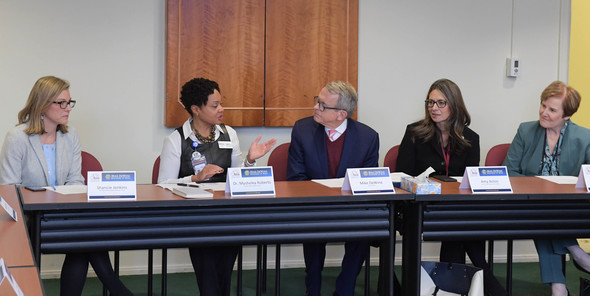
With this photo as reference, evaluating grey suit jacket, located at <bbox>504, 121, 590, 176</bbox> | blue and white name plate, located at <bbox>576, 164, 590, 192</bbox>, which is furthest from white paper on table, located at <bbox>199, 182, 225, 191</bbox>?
grey suit jacket, located at <bbox>504, 121, 590, 176</bbox>

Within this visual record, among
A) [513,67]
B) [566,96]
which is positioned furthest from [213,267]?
[513,67]

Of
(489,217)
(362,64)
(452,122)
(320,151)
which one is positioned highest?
(362,64)

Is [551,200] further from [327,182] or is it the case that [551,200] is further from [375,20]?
[375,20]

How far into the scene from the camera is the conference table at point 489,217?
3.02 m

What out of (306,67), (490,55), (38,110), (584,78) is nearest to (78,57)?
(38,110)

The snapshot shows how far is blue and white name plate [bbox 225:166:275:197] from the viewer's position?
2.86 metres

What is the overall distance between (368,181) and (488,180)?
60cm

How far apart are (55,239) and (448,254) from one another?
2.12 m

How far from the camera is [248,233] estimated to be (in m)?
2.85

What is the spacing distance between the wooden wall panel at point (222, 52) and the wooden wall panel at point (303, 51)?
0.08 meters

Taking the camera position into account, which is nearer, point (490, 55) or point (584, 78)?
point (490, 55)

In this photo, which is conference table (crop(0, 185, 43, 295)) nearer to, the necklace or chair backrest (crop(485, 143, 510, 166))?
the necklace

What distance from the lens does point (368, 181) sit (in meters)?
2.98

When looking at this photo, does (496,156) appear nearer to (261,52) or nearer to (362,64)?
(362,64)
